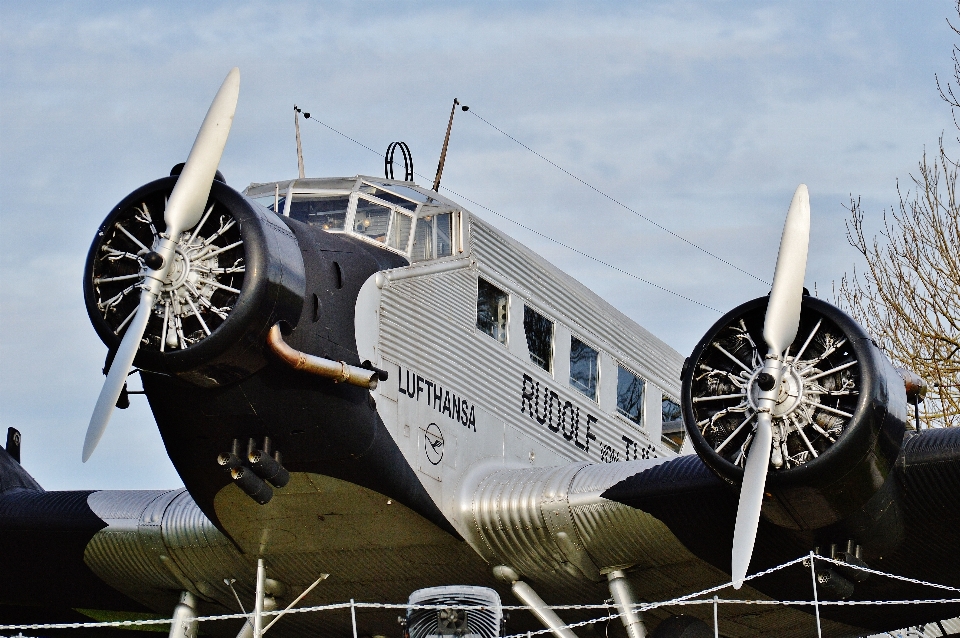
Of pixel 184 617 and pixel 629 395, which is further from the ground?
pixel 629 395

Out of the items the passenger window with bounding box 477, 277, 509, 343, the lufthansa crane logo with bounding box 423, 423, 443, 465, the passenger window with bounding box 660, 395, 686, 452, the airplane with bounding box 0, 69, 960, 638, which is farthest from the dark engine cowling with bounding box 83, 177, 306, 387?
the passenger window with bounding box 660, 395, 686, 452

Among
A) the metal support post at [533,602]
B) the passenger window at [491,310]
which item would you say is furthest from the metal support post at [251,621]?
the passenger window at [491,310]

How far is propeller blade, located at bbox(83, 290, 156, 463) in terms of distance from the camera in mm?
10281

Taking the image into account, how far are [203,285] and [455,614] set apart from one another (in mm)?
3170

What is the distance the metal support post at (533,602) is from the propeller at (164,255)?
3722 millimetres

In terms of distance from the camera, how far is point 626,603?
1238 cm

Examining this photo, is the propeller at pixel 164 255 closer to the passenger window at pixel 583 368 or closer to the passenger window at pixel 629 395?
the passenger window at pixel 583 368

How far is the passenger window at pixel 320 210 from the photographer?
12.4m

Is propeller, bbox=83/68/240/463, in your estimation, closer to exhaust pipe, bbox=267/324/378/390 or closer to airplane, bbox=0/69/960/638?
airplane, bbox=0/69/960/638

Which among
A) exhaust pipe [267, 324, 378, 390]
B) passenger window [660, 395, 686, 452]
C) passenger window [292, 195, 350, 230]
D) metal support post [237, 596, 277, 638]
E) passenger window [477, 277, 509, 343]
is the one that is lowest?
metal support post [237, 596, 277, 638]

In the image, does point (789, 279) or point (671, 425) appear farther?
point (671, 425)

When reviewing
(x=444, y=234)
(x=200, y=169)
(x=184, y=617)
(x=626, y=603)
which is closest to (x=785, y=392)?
(x=626, y=603)

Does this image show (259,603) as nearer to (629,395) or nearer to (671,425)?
(629,395)

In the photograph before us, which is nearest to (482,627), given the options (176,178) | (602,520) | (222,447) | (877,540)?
(602,520)
